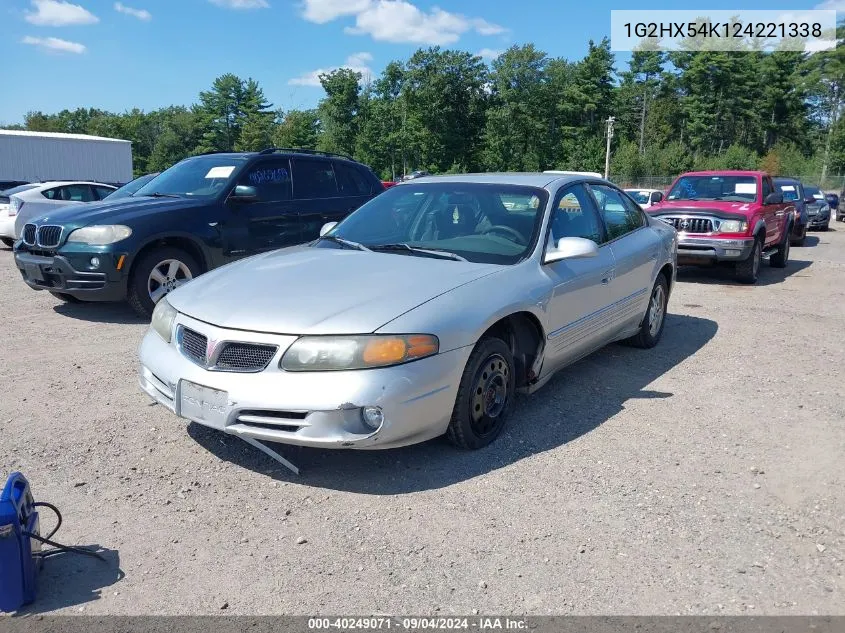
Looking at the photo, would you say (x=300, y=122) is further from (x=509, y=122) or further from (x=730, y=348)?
(x=730, y=348)

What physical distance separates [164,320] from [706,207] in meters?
9.17

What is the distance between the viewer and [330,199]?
8938 millimetres

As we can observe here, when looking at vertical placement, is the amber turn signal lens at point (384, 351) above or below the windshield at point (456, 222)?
below

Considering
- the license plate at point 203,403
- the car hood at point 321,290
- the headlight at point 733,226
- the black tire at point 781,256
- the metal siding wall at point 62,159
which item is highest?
the metal siding wall at point 62,159

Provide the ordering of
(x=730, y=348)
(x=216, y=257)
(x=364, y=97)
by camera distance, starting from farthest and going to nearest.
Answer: (x=364, y=97)
(x=216, y=257)
(x=730, y=348)

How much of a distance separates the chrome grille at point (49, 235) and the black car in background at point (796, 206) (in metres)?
15.1

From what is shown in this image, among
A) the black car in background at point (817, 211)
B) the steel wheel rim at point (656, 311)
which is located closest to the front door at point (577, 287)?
the steel wheel rim at point (656, 311)

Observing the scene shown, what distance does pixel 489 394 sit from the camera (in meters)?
4.12

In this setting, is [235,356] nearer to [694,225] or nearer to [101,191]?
[694,225]

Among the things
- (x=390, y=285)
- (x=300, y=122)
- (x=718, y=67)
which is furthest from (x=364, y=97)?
(x=390, y=285)

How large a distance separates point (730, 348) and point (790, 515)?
11.5ft

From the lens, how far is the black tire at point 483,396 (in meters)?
3.87

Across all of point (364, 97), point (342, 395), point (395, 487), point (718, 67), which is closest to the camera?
point (342, 395)

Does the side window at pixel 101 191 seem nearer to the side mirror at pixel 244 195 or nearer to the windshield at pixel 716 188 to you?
the side mirror at pixel 244 195
